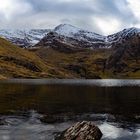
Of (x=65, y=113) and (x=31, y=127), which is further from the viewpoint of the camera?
(x=65, y=113)

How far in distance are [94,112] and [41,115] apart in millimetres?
12850

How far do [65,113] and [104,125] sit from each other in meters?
16.8

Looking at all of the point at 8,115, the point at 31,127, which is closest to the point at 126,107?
the point at 8,115

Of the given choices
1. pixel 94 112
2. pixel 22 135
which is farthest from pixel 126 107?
pixel 22 135

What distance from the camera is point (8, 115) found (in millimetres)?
73250

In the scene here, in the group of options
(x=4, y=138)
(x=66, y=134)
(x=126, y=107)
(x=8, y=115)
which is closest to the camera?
(x=66, y=134)

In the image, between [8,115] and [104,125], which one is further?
[8,115]

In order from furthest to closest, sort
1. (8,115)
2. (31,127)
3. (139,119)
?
1. (8,115)
2. (139,119)
3. (31,127)

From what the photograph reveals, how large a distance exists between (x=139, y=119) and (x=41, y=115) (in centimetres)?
2064

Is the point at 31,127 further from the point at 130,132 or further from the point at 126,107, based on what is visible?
the point at 126,107

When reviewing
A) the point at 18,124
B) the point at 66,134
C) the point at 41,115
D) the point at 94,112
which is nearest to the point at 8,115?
the point at 41,115

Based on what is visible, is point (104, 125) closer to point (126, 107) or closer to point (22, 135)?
point (22, 135)

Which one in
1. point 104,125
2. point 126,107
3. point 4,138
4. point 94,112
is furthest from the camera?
point 126,107

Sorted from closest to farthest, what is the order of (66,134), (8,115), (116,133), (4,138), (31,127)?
(66,134) < (4,138) < (116,133) < (31,127) < (8,115)
